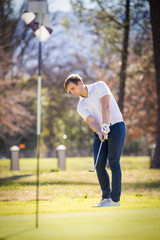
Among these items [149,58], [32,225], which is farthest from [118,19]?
[32,225]

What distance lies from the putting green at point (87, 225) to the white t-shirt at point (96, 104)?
124 cm

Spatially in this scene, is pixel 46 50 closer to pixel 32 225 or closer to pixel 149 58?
pixel 149 58

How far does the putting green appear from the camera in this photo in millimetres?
3311

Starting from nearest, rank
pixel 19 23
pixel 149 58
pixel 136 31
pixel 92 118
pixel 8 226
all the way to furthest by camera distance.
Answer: pixel 8 226
pixel 92 118
pixel 136 31
pixel 149 58
pixel 19 23

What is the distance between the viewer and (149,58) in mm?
17969

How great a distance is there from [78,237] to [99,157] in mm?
2113

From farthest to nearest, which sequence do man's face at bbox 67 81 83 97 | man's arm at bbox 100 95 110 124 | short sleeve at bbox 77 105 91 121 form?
short sleeve at bbox 77 105 91 121 < man's face at bbox 67 81 83 97 < man's arm at bbox 100 95 110 124

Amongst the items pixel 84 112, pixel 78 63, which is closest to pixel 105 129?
pixel 84 112

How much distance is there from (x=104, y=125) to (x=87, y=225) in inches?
60.3

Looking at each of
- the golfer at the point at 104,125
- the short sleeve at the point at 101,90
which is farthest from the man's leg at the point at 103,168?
the short sleeve at the point at 101,90

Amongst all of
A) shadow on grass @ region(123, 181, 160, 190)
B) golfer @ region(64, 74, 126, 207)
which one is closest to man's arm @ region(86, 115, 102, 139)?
golfer @ region(64, 74, 126, 207)

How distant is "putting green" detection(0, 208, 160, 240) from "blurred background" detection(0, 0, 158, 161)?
11.9 meters

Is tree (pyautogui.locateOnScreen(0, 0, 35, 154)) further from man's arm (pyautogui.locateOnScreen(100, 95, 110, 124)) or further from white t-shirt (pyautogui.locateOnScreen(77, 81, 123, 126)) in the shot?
man's arm (pyautogui.locateOnScreen(100, 95, 110, 124))

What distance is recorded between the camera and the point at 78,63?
86.3 ft
